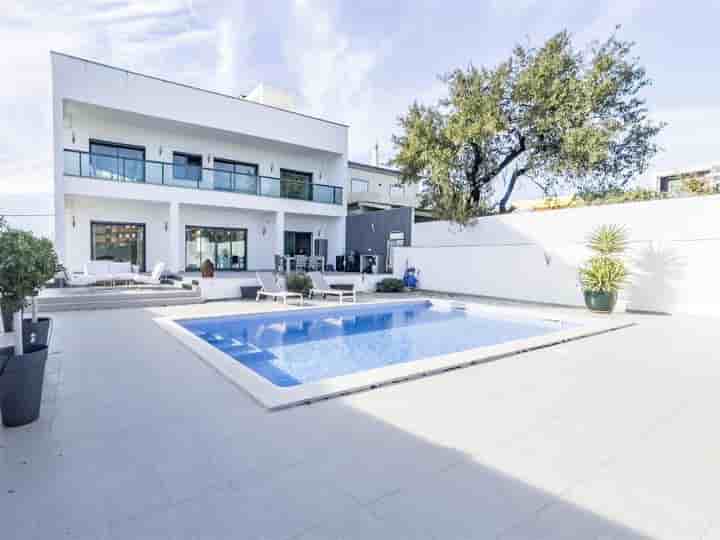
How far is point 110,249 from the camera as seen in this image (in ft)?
49.5

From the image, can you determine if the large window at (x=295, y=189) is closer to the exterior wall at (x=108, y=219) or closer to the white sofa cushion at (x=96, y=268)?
the exterior wall at (x=108, y=219)

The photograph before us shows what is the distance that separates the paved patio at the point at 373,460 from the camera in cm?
208

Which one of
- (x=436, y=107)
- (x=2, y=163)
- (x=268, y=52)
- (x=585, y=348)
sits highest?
(x=268, y=52)

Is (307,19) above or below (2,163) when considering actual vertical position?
above

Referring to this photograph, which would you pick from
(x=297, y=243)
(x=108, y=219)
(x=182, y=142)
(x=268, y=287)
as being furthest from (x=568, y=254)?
(x=108, y=219)

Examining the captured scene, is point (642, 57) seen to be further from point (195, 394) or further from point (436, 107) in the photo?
point (195, 394)

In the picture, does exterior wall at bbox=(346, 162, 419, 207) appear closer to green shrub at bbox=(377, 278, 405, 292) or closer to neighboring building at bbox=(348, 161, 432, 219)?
neighboring building at bbox=(348, 161, 432, 219)

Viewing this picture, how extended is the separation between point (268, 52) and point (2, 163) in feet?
62.7

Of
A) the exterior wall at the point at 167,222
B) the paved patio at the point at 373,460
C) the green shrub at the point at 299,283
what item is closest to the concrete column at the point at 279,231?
the exterior wall at the point at 167,222

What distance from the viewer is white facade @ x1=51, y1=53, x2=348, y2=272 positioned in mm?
12992

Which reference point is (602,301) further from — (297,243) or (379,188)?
(379,188)

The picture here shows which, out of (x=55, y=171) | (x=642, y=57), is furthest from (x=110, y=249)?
(x=642, y=57)

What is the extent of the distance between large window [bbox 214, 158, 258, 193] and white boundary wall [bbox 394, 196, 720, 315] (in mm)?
7096

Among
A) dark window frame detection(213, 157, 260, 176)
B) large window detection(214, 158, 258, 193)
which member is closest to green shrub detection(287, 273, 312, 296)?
large window detection(214, 158, 258, 193)
